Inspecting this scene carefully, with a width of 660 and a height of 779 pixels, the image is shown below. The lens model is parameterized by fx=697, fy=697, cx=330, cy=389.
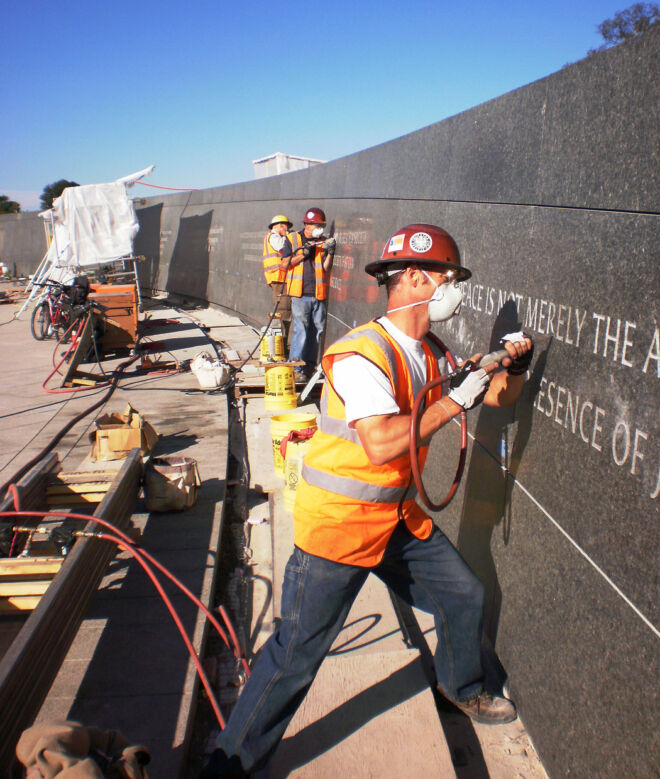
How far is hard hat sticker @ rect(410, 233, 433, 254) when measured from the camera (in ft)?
8.70

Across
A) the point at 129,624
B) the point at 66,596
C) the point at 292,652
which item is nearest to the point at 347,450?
the point at 292,652

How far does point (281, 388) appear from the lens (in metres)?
8.23

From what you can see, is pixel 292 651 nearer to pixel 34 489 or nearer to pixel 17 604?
pixel 17 604

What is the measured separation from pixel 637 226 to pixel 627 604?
3.93 feet

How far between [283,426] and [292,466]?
2.49 ft

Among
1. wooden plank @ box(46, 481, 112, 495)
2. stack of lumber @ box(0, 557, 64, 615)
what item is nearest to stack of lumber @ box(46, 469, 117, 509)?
wooden plank @ box(46, 481, 112, 495)

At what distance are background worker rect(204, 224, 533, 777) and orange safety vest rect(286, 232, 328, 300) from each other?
21.4ft

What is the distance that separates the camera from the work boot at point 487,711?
119 inches

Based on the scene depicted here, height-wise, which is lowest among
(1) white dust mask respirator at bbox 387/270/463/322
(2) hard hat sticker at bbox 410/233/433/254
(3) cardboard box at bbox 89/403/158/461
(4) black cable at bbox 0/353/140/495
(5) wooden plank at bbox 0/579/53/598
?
(4) black cable at bbox 0/353/140/495

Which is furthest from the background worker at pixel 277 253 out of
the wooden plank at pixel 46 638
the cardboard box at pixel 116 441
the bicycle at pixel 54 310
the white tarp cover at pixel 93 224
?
the white tarp cover at pixel 93 224

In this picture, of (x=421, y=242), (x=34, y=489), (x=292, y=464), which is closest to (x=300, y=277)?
(x=292, y=464)

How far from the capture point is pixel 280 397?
8211 millimetres

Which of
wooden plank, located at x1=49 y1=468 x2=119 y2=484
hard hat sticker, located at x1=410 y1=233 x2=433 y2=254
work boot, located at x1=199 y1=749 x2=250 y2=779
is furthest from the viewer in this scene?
wooden plank, located at x1=49 y1=468 x2=119 y2=484

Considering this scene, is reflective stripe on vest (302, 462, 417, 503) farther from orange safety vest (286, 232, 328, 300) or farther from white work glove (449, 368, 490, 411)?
A: orange safety vest (286, 232, 328, 300)
